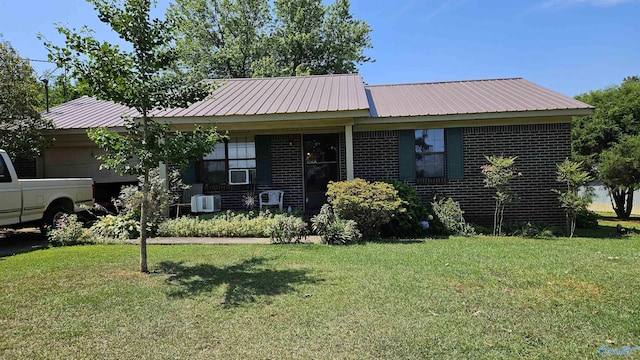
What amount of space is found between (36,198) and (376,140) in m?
8.15

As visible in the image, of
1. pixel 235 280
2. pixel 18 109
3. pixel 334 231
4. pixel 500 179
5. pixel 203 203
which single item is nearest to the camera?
pixel 235 280

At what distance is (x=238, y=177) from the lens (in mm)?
11141

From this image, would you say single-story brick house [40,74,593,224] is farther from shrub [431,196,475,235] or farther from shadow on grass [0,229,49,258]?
shadow on grass [0,229,49,258]

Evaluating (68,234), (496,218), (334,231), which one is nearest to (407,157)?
(496,218)

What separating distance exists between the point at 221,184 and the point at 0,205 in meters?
5.08

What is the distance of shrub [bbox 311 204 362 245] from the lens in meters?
7.75

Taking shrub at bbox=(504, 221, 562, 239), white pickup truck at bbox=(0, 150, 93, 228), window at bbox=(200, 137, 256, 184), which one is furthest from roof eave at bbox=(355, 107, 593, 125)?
white pickup truck at bbox=(0, 150, 93, 228)

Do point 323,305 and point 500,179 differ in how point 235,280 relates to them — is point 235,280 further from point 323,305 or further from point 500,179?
point 500,179

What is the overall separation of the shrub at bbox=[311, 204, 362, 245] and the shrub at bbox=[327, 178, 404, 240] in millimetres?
299

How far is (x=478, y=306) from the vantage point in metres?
4.11

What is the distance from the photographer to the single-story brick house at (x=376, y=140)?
976cm

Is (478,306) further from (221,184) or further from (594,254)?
(221,184)

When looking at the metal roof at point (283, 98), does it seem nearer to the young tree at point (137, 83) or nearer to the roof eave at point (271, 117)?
the roof eave at point (271, 117)

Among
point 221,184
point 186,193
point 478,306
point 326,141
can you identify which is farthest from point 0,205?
point 478,306
